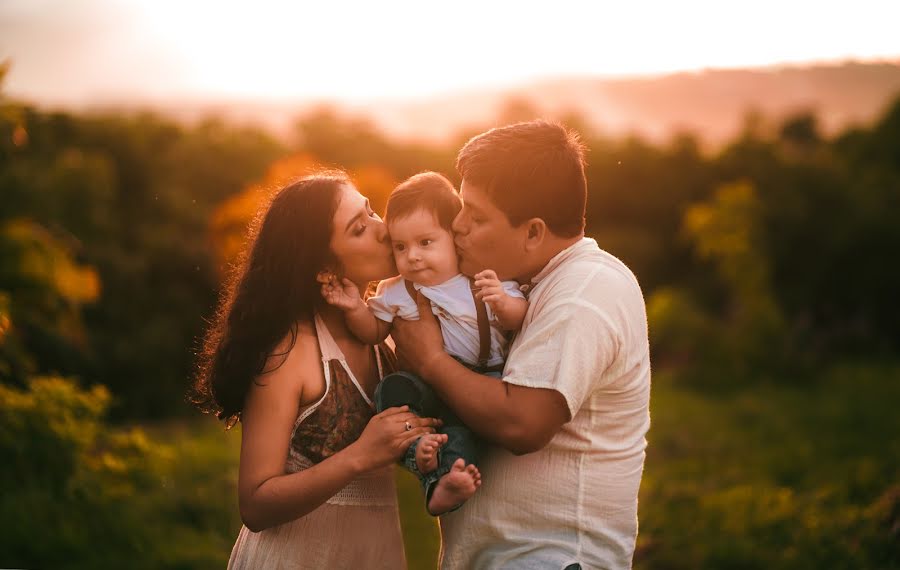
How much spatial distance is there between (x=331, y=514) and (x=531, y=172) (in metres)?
1.25

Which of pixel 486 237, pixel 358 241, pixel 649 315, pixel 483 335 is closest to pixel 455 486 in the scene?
pixel 483 335

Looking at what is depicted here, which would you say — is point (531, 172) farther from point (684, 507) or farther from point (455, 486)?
point (684, 507)

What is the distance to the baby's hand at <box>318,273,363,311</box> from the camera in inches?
105

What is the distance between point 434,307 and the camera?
2.67 meters

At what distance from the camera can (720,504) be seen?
7.59 meters

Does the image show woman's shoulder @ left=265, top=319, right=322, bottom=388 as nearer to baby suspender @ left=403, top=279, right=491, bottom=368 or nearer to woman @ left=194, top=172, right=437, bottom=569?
woman @ left=194, top=172, right=437, bottom=569

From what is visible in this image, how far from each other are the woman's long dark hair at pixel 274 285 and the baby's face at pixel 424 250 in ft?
0.75

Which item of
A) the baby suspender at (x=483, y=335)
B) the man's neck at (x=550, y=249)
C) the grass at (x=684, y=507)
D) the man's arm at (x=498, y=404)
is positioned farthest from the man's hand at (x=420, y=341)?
the grass at (x=684, y=507)

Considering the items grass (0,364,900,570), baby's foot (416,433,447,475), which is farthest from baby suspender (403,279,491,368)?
grass (0,364,900,570)

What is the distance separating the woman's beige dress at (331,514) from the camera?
2666 mm

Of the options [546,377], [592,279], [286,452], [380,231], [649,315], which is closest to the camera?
[546,377]

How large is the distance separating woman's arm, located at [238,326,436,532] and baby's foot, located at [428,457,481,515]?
0.17 meters

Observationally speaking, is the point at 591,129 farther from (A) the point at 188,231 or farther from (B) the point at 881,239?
(A) the point at 188,231

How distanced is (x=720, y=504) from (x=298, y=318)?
19.5 feet
